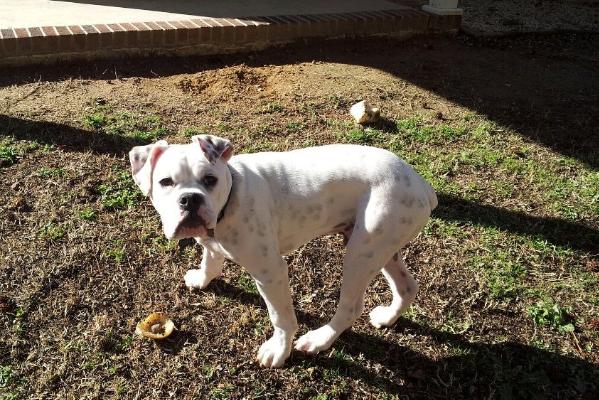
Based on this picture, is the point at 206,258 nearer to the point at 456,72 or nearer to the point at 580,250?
the point at 580,250

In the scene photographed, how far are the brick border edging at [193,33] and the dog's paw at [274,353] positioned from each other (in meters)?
5.00

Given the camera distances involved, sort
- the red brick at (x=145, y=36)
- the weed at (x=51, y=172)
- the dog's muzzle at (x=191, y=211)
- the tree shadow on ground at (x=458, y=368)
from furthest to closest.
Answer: the red brick at (x=145, y=36), the weed at (x=51, y=172), the tree shadow on ground at (x=458, y=368), the dog's muzzle at (x=191, y=211)

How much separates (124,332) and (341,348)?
4.39 feet

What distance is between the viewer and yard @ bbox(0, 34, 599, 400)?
310cm

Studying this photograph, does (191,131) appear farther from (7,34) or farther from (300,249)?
(7,34)

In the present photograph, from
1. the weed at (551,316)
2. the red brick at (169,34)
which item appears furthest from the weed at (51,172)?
the weed at (551,316)

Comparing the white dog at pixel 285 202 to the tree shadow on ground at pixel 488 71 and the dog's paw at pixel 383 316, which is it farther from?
the tree shadow on ground at pixel 488 71

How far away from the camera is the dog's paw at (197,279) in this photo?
3.54 metres

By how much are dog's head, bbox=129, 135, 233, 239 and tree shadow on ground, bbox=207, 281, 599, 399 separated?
4.07 ft

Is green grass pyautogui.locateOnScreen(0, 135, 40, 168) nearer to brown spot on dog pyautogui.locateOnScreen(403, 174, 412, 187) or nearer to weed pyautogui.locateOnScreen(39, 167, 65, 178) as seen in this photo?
weed pyautogui.locateOnScreen(39, 167, 65, 178)

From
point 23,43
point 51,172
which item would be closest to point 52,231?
point 51,172

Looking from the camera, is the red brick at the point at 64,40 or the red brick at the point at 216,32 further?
the red brick at the point at 216,32

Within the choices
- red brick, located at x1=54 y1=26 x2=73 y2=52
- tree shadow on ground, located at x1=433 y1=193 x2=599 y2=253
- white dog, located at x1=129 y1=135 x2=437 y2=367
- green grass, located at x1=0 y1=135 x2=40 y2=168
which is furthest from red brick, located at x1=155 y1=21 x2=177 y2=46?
white dog, located at x1=129 y1=135 x2=437 y2=367

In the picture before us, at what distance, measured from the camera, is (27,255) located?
12.4ft
